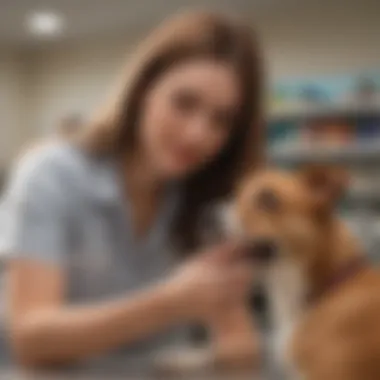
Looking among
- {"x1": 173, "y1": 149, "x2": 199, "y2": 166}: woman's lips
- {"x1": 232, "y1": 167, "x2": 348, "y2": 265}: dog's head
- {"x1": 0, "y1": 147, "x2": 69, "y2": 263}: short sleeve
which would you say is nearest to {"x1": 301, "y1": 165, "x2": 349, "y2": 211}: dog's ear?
{"x1": 232, "y1": 167, "x2": 348, "y2": 265}: dog's head

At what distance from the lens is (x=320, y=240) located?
719 millimetres

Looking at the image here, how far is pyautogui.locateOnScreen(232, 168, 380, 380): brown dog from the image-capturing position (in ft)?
2.31

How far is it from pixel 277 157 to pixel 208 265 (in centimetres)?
12

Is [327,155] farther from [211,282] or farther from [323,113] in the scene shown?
[211,282]

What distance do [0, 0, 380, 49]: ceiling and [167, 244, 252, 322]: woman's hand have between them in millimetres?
A: 216

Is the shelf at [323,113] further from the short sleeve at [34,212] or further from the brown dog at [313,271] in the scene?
the short sleeve at [34,212]

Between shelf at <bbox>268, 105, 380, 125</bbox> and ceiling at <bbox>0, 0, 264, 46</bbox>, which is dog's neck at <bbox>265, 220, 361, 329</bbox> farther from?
ceiling at <bbox>0, 0, 264, 46</bbox>

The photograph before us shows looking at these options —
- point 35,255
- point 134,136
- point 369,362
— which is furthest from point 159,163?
point 369,362

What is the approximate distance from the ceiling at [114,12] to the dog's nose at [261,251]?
0.20 meters

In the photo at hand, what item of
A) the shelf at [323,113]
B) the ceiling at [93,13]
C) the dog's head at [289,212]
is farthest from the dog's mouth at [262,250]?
the ceiling at [93,13]

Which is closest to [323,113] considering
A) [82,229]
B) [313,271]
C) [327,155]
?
[327,155]

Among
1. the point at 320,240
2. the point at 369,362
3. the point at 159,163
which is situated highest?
the point at 159,163

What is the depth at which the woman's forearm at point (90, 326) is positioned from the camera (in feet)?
2.47

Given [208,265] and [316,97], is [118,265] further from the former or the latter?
[316,97]
